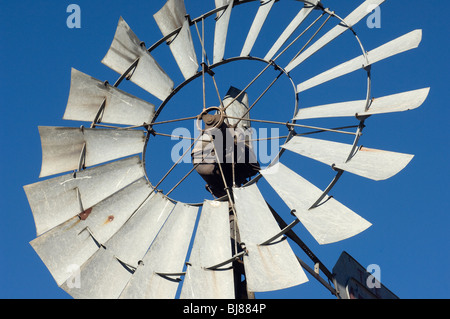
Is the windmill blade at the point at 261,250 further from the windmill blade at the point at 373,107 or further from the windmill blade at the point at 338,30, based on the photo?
the windmill blade at the point at 338,30

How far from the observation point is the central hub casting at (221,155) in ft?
27.7

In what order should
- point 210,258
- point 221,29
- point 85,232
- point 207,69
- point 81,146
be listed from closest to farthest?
1. point 210,258
2. point 85,232
3. point 81,146
4. point 207,69
5. point 221,29

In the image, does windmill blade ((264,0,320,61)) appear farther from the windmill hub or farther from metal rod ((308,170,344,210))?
metal rod ((308,170,344,210))

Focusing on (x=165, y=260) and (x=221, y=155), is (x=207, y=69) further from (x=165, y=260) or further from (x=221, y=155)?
(x=165, y=260)

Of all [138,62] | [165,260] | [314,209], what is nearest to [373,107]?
[314,209]

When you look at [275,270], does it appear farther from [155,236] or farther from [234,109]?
[234,109]

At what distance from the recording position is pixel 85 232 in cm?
819

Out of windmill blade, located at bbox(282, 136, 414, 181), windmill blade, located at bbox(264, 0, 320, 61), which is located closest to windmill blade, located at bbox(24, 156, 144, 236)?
windmill blade, located at bbox(282, 136, 414, 181)

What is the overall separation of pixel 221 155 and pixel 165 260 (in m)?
1.68

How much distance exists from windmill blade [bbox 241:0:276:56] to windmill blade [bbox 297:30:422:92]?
106cm

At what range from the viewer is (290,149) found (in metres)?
7.97

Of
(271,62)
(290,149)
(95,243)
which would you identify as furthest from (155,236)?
(271,62)

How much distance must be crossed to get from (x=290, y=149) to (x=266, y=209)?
857 mm

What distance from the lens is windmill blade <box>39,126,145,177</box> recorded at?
8070 millimetres
